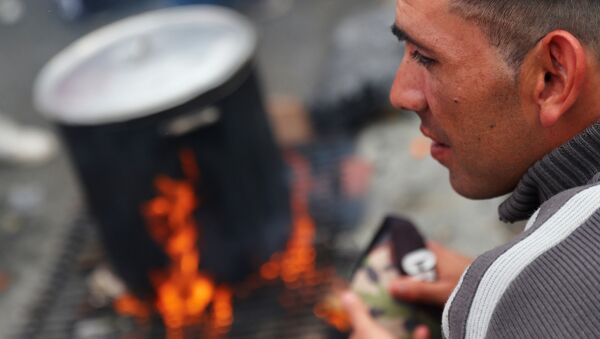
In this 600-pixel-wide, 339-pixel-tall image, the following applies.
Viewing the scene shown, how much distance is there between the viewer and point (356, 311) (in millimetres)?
2342

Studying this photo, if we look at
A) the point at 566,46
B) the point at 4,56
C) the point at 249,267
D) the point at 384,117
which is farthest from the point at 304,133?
the point at 4,56

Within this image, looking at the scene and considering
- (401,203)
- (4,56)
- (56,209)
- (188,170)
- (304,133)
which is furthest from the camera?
(4,56)

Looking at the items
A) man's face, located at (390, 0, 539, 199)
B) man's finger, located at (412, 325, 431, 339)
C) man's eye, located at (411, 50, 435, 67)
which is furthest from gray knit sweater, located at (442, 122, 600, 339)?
man's finger, located at (412, 325, 431, 339)

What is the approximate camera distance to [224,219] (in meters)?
3.77

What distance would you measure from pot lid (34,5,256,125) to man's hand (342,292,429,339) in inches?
55.3

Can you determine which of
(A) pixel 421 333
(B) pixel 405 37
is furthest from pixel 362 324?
(B) pixel 405 37

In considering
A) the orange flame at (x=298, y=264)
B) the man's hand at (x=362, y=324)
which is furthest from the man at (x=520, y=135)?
the orange flame at (x=298, y=264)

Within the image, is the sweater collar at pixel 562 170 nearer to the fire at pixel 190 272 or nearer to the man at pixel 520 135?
the man at pixel 520 135

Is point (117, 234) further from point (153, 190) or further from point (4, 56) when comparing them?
point (4, 56)

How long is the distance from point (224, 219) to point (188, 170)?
314mm

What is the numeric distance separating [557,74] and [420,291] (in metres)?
0.78

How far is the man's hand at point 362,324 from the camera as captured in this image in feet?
7.36

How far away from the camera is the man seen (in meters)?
1.46

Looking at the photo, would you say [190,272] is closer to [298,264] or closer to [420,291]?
[298,264]
